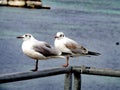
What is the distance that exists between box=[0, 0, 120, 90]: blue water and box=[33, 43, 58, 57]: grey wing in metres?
41.1

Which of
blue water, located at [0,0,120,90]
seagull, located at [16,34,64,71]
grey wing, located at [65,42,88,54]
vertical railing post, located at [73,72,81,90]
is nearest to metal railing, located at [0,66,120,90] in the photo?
vertical railing post, located at [73,72,81,90]

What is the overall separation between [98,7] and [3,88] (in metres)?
52.2

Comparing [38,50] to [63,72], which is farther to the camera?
[38,50]

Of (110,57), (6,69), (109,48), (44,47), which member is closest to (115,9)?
(109,48)

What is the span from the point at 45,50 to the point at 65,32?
70.2 m

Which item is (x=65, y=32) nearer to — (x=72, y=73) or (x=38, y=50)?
(x=38, y=50)

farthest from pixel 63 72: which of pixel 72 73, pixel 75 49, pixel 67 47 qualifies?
pixel 75 49

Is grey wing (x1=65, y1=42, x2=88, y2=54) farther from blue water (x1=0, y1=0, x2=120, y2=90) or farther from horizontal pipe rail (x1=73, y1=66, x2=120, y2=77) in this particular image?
blue water (x1=0, y1=0, x2=120, y2=90)

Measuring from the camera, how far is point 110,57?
64.4m

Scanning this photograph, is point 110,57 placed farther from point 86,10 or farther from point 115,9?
point 86,10

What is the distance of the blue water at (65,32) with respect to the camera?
5128 centimetres

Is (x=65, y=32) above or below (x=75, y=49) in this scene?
below

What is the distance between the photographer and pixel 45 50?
424cm

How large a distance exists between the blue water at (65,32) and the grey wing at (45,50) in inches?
1620
